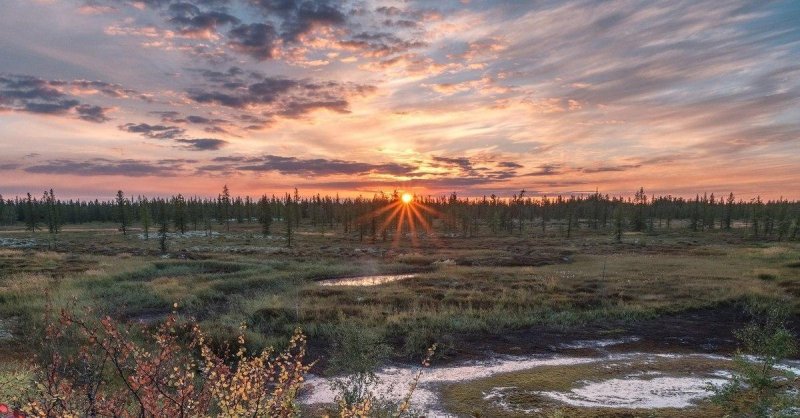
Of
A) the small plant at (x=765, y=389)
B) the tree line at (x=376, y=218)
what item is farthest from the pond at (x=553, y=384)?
the tree line at (x=376, y=218)

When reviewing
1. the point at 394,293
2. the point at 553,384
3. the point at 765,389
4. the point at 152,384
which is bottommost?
the point at 394,293

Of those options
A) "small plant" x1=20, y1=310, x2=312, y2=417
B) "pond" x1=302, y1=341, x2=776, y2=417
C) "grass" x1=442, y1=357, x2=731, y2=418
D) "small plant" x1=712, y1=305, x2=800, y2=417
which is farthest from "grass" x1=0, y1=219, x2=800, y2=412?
"small plant" x1=712, y1=305, x2=800, y2=417

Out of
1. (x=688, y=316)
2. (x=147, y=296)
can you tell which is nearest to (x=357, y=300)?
(x=147, y=296)

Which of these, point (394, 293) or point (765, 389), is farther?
point (394, 293)

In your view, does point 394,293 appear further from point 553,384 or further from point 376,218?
point 376,218

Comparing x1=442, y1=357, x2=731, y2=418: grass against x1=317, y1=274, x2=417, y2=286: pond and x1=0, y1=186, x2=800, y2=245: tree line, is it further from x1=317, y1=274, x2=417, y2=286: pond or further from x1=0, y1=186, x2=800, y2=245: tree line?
x1=0, y1=186, x2=800, y2=245: tree line

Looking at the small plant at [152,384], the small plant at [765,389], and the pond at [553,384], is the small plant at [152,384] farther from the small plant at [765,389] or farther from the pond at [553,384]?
the small plant at [765,389]

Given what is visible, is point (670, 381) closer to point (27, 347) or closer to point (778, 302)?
point (778, 302)

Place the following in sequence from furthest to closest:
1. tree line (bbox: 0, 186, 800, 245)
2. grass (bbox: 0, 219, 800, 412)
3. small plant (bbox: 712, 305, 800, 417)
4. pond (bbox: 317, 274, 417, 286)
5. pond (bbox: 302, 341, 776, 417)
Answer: tree line (bbox: 0, 186, 800, 245)
pond (bbox: 317, 274, 417, 286)
grass (bbox: 0, 219, 800, 412)
pond (bbox: 302, 341, 776, 417)
small plant (bbox: 712, 305, 800, 417)

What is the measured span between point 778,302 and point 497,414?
30.5 metres

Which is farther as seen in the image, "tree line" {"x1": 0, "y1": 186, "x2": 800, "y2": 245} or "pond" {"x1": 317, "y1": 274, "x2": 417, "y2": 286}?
"tree line" {"x1": 0, "y1": 186, "x2": 800, "y2": 245}

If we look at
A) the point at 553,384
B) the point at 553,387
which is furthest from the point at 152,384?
the point at 553,384

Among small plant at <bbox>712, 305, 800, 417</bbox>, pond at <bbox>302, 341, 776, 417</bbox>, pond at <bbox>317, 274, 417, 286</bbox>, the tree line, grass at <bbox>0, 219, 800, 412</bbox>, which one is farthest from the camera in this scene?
the tree line

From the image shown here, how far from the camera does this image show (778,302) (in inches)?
1292
